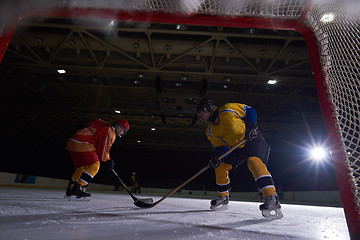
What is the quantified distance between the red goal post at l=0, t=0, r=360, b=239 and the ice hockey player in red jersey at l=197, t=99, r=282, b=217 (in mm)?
741

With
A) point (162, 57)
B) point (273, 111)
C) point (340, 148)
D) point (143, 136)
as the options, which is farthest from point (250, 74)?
point (143, 136)

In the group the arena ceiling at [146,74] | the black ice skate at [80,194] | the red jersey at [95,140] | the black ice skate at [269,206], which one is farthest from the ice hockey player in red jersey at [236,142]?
the arena ceiling at [146,74]

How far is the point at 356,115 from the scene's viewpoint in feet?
4.87

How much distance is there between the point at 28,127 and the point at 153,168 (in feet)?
31.4

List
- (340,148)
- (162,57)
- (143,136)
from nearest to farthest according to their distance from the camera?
(340,148) → (162,57) → (143,136)

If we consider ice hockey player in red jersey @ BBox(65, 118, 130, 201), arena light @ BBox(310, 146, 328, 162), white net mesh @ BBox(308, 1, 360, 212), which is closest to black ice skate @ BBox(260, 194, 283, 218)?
white net mesh @ BBox(308, 1, 360, 212)

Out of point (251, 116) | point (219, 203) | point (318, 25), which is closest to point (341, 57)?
point (318, 25)

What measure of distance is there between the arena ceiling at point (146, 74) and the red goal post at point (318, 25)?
4066 mm

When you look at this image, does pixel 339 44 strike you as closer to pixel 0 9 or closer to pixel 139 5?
pixel 139 5

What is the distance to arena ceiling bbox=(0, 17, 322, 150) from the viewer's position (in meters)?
6.44

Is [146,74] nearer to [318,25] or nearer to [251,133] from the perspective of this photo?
[251,133]

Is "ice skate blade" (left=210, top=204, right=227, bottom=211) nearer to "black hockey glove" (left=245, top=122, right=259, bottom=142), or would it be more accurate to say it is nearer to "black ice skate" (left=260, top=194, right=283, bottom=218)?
"black ice skate" (left=260, top=194, right=283, bottom=218)

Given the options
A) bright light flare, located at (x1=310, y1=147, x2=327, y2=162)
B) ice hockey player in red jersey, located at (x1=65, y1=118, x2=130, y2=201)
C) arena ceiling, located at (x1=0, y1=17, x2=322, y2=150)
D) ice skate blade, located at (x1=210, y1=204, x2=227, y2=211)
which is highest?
arena ceiling, located at (x1=0, y1=17, x2=322, y2=150)

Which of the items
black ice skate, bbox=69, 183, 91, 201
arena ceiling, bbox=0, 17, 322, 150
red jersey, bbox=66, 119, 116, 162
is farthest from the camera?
arena ceiling, bbox=0, 17, 322, 150
